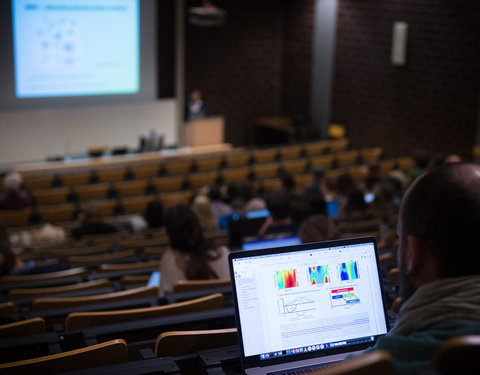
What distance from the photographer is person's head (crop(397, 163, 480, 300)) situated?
1261mm

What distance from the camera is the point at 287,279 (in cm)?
190

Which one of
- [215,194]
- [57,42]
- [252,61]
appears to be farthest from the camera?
[252,61]

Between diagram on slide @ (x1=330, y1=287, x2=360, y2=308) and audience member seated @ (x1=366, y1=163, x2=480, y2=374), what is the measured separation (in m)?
0.58

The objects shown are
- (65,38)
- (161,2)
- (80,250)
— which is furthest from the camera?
(161,2)

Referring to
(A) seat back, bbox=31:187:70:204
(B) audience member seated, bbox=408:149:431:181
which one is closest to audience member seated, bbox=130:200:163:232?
(A) seat back, bbox=31:187:70:204

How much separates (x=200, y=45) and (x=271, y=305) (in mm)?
12955

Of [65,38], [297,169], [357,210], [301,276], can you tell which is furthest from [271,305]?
[65,38]

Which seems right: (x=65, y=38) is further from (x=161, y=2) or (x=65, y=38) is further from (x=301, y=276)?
(x=301, y=276)

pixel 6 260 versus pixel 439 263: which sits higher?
pixel 439 263

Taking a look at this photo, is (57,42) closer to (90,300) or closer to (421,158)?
(421,158)

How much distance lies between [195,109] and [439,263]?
41.5 feet

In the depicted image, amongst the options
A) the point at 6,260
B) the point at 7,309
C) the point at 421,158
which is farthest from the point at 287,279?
the point at 421,158

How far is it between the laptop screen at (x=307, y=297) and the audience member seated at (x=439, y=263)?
575 millimetres

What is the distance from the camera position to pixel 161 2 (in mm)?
13508
